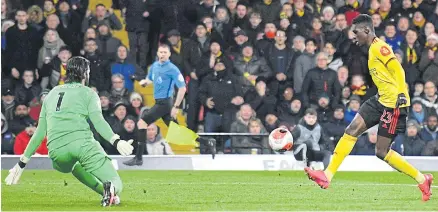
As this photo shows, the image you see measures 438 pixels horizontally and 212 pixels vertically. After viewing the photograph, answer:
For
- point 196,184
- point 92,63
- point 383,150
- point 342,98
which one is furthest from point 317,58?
point 383,150

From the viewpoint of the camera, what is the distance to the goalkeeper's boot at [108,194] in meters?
13.8

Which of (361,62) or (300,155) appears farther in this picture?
(361,62)

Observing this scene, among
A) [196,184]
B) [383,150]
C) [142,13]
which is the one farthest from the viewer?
[142,13]

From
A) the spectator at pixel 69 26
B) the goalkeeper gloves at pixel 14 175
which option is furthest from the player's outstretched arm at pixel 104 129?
the spectator at pixel 69 26

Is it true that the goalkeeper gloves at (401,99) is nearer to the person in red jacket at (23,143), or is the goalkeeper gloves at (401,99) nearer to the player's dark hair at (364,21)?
the player's dark hair at (364,21)

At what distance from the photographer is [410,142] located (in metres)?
23.2

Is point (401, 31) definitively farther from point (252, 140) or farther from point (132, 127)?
point (132, 127)

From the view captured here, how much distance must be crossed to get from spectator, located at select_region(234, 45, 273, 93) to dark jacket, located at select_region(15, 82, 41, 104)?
12.7 ft

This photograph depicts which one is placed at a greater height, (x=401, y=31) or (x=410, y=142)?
(x=401, y=31)

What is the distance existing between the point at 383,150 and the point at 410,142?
7.82 metres

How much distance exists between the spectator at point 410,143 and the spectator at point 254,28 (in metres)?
3.61

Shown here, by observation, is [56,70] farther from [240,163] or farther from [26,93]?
[240,163]

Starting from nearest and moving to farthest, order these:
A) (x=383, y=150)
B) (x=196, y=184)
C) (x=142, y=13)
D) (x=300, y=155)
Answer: (x=383, y=150)
(x=196, y=184)
(x=300, y=155)
(x=142, y=13)

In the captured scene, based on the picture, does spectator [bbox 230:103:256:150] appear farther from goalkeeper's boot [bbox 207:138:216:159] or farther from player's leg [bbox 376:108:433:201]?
player's leg [bbox 376:108:433:201]
